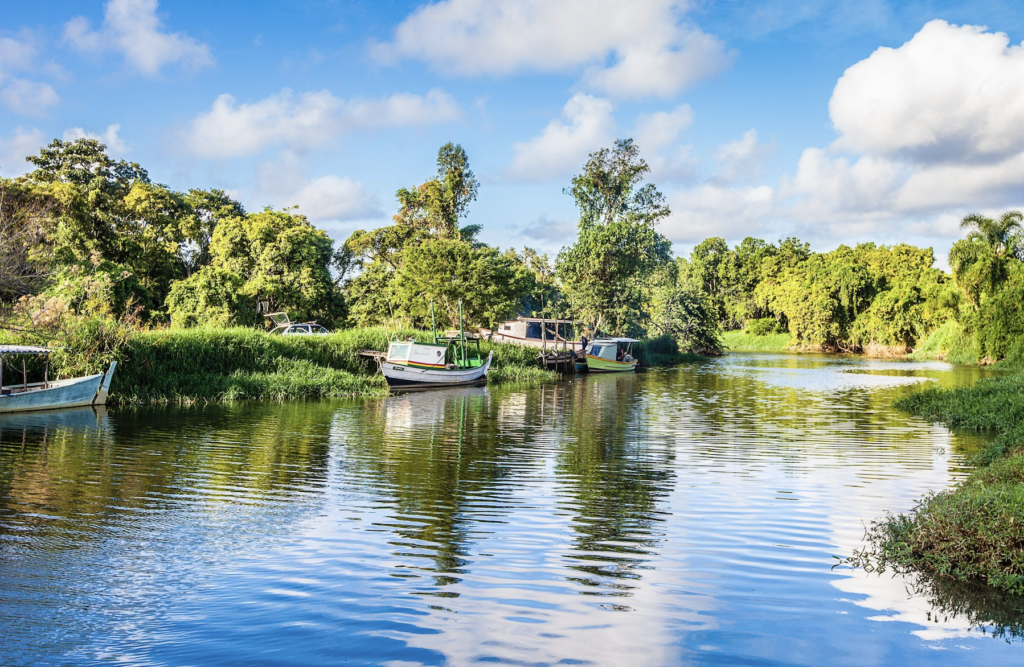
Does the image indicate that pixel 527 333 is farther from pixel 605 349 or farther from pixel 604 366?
pixel 604 366

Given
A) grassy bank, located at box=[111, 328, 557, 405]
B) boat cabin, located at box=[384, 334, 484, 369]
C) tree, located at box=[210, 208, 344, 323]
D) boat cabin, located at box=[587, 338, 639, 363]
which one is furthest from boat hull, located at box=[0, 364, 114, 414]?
boat cabin, located at box=[587, 338, 639, 363]

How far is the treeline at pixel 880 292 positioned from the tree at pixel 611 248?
12069 millimetres

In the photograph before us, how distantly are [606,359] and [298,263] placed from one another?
20.1 m

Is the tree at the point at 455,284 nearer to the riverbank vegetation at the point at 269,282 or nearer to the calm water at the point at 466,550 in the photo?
the riverbank vegetation at the point at 269,282

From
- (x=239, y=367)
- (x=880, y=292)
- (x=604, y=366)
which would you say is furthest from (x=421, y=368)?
(x=880, y=292)

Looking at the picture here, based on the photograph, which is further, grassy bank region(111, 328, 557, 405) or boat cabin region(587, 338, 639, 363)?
boat cabin region(587, 338, 639, 363)

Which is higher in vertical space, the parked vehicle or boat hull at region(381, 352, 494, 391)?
the parked vehicle

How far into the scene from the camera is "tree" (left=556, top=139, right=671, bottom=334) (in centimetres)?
5625

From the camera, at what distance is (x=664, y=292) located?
6462cm

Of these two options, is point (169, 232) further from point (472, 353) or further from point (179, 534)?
point (179, 534)

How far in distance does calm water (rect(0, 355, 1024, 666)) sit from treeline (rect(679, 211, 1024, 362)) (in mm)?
27339

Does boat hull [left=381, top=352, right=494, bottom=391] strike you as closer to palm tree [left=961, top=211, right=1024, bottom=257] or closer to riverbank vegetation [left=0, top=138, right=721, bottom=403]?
riverbank vegetation [left=0, top=138, right=721, bottom=403]

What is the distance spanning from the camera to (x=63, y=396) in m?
23.5

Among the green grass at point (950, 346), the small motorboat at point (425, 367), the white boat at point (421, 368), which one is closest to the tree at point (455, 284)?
the small motorboat at point (425, 367)
